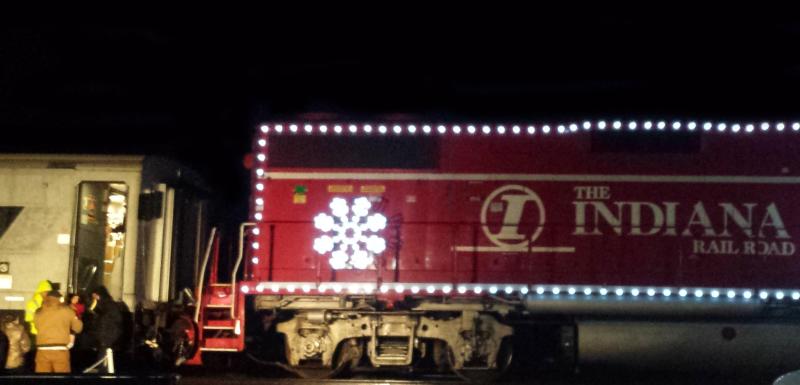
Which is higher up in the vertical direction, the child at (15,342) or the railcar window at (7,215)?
the railcar window at (7,215)

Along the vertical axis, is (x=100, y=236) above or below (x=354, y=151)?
below

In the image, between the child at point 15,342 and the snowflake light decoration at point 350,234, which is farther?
the snowflake light decoration at point 350,234

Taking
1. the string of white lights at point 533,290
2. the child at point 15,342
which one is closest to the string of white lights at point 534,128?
the string of white lights at point 533,290

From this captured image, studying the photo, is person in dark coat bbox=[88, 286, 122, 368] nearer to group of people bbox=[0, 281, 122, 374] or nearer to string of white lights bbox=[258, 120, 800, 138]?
group of people bbox=[0, 281, 122, 374]

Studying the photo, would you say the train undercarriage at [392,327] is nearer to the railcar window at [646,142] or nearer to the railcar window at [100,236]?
the railcar window at [100,236]

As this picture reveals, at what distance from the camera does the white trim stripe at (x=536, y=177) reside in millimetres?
12305

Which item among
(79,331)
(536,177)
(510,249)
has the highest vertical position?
(536,177)

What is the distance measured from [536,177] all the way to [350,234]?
2684 millimetres

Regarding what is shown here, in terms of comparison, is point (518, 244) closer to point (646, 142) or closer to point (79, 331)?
point (646, 142)

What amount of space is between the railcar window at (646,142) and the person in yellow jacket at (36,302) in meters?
7.41

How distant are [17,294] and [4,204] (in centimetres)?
123

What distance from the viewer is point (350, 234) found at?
1232cm

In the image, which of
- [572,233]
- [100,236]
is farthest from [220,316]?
[572,233]

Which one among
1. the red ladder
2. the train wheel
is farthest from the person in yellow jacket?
the red ladder
